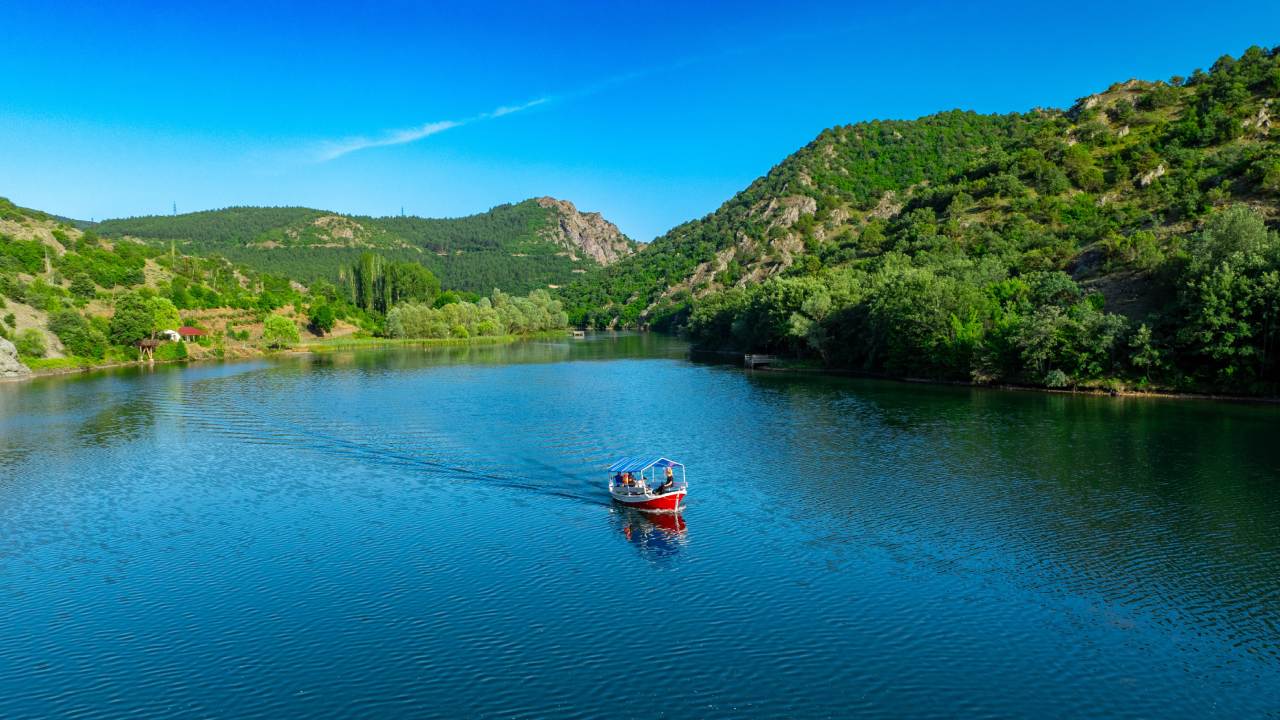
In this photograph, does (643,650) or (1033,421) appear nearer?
(643,650)

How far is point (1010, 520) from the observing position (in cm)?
3195

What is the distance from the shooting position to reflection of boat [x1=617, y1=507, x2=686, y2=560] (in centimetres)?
2928

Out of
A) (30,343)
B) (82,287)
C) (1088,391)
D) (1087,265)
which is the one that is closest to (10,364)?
(30,343)

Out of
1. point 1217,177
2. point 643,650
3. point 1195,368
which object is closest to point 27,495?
point 643,650

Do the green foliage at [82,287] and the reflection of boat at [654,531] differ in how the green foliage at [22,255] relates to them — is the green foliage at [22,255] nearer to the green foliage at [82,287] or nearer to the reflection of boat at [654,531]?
the green foliage at [82,287]

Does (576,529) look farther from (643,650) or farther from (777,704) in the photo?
(777,704)

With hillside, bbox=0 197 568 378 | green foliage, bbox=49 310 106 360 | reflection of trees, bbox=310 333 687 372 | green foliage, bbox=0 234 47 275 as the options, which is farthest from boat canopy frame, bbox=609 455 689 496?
green foliage, bbox=0 234 47 275

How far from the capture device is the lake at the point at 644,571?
18922 millimetres

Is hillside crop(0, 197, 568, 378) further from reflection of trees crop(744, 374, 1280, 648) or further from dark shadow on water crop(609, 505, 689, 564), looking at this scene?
reflection of trees crop(744, 374, 1280, 648)

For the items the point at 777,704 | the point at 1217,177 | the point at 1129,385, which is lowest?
the point at 777,704

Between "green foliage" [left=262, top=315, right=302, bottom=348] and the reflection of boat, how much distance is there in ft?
404

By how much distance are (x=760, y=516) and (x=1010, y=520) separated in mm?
10288

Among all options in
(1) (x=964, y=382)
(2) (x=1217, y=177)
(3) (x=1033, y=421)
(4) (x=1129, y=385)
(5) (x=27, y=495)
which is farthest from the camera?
(2) (x=1217, y=177)

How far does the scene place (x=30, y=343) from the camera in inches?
3839
